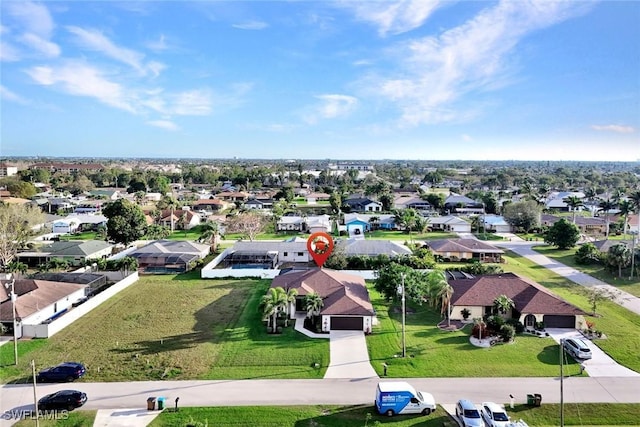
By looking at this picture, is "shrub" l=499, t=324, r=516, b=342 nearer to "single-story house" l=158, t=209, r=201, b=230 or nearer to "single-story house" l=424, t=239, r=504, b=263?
"single-story house" l=424, t=239, r=504, b=263

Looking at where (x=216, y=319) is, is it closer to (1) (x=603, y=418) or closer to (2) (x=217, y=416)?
(2) (x=217, y=416)

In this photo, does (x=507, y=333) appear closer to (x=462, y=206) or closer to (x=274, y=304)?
(x=274, y=304)

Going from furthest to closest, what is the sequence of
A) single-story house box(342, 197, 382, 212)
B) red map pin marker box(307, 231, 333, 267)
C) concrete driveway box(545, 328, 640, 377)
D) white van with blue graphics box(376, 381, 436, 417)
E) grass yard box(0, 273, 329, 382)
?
single-story house box(342, 197, 382, 212)
red map pin marker box(307, 231, 333, 267)
grass yard box(0, 273, 329, 382)
concrete driveway box(545, 328, 640, 377)
white van with blue graphics box(376, 381, 436, 417)

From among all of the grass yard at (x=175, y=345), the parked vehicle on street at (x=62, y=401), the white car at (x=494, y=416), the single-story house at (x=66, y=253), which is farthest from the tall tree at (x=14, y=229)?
the white car at (x=494, y=416)

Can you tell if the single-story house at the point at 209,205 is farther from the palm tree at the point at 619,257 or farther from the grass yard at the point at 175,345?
the palm tree at the point at 619,257

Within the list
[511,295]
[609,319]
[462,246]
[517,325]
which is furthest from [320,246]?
[609,319]

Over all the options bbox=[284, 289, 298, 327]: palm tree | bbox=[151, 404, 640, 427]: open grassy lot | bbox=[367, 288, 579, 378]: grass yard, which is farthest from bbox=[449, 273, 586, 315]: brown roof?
bbox=[284, 289, 298, 327]: palm tree
